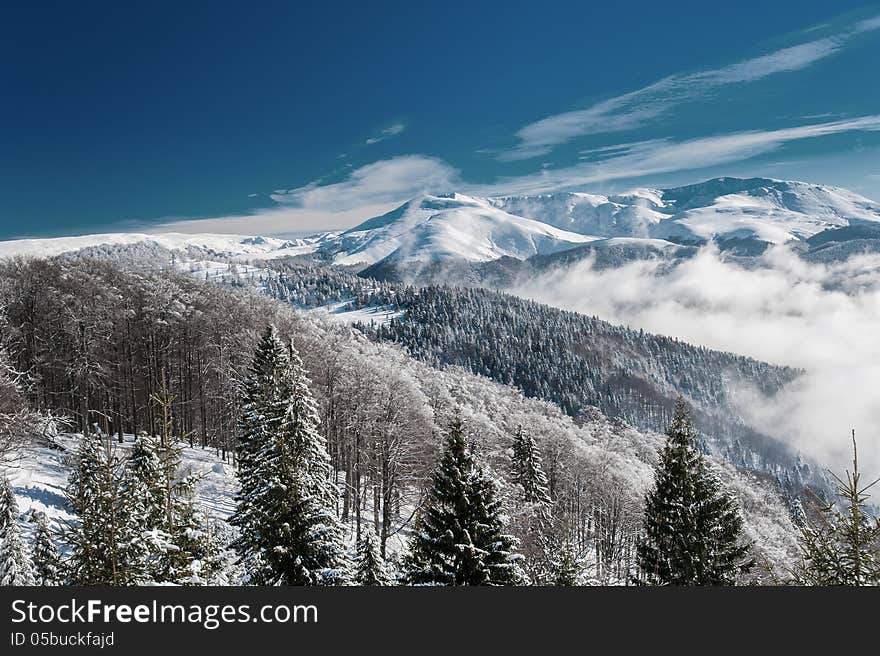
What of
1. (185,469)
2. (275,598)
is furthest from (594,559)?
(275,598)

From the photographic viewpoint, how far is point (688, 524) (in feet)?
63.0

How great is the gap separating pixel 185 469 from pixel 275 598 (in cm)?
2478

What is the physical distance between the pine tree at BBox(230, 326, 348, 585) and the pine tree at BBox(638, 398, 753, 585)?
1236 centimetres

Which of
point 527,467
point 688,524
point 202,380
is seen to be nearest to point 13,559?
point 688,524

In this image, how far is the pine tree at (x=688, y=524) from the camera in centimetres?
1873

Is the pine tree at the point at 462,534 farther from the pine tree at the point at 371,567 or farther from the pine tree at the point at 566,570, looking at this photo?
the pine tree at the point at 566,570

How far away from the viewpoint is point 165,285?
Answer: 39844 mm

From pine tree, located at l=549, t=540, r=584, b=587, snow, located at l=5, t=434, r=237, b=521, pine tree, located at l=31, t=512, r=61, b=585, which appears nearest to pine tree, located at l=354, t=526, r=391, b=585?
snow, located at l=5, t=434, r=237, b=521

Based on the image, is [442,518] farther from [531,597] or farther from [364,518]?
[364,518]

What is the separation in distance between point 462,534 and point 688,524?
992 centimetres

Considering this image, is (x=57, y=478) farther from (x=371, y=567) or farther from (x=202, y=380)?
(x=371, y=567)

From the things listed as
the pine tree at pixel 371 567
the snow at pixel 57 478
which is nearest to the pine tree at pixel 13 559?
the snow at pixel 57 478

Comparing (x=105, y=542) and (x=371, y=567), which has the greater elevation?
(x=105, y=542)

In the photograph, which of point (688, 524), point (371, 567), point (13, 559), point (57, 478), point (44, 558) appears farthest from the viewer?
point (57, 478)
